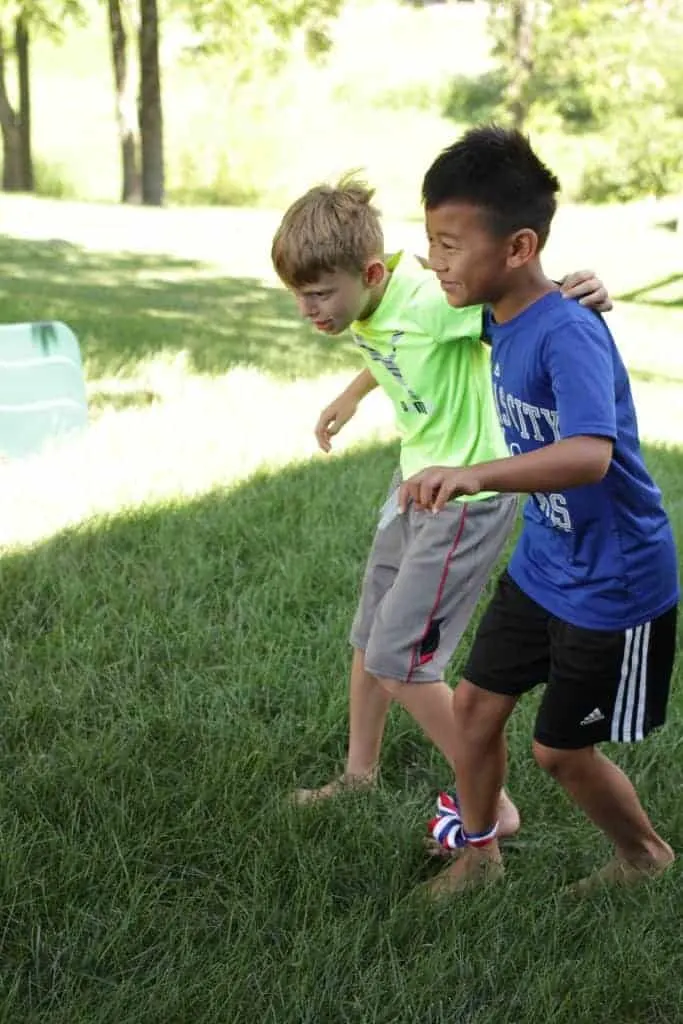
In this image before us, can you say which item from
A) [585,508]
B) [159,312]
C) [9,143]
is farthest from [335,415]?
[9,143]

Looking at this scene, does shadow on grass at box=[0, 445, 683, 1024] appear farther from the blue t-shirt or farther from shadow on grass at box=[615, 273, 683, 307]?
shadow on grass at box=[615, 273, 683, 307]

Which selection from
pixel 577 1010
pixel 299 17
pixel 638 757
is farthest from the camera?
pixel 299 17

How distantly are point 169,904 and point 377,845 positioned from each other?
0.44 meters

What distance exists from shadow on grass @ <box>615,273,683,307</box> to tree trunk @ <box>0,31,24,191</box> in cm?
1636

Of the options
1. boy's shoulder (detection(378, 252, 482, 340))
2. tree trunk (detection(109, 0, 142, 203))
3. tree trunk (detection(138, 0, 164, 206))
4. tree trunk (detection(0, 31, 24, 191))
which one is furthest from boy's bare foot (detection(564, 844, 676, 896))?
tree trunk (detection(0, 31, 24, 191))

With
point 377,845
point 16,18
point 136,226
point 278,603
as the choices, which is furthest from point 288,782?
point 16,18

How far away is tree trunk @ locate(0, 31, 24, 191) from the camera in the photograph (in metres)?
25.9

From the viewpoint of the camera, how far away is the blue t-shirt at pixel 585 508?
2.06 m

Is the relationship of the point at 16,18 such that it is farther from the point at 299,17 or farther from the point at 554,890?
the point at 554,890

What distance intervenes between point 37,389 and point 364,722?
309cm

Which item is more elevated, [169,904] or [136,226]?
[169,904]

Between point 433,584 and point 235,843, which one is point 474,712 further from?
point 235,843

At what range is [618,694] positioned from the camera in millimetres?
2225

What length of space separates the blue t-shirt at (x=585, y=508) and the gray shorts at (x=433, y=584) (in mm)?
319
